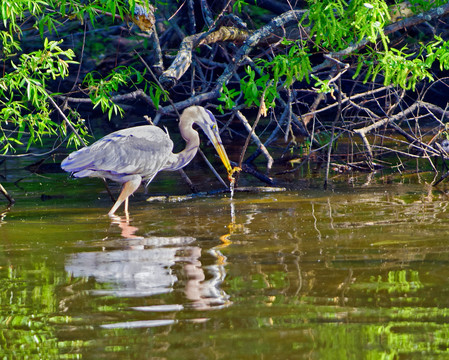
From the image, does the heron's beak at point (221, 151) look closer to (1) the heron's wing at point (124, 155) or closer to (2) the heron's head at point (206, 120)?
(2) the heron's head at point (206, 120)

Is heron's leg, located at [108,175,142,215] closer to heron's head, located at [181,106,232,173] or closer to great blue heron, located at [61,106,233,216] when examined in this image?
great blue heron, located at [61,106,233,216]

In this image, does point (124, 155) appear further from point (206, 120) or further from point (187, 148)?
point (206, 120)

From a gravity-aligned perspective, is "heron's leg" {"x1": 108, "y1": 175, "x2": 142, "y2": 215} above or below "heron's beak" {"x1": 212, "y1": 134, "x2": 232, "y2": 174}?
below

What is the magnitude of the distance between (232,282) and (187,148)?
14.7ft

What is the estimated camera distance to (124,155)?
794cm

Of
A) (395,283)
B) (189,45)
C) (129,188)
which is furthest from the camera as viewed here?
(189,45)

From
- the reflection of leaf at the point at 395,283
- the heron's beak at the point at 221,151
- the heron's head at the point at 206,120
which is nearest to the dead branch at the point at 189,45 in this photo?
the heron's head at the point at 206,120

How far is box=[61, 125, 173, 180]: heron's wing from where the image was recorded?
25.3 feet

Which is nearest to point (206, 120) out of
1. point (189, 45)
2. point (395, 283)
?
point (189, 45)

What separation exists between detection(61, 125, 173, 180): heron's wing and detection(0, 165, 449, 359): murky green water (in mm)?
624

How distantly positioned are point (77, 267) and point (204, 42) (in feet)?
17.2

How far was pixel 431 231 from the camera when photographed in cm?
557

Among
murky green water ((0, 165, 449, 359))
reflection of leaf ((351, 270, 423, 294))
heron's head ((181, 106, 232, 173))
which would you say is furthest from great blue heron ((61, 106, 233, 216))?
reflection of leaf ((351, 270, 423, 294))

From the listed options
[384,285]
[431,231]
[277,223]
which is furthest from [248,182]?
[384,285]
